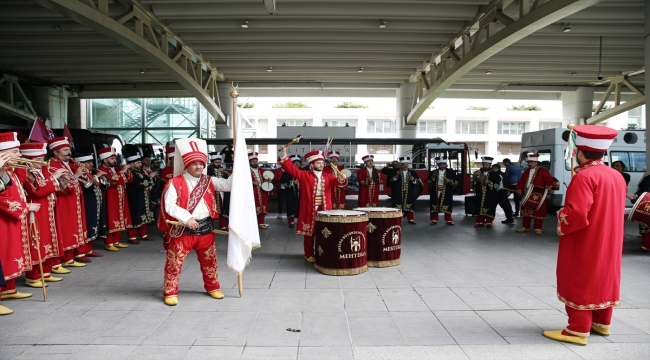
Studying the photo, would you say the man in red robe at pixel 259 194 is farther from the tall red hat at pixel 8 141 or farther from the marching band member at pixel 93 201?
the tall red hat at pixel 8 141

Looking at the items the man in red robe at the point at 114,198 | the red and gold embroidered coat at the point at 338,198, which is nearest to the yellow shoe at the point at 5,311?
the man in red robe at the point at 114,198

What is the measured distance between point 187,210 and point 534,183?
7.65 metres

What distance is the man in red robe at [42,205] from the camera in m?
5.22

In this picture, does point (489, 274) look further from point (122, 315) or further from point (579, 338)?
point (122, 315)

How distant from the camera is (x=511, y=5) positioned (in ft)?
35.2

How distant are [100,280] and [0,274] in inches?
67.9

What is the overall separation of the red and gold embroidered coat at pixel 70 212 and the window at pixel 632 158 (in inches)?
529

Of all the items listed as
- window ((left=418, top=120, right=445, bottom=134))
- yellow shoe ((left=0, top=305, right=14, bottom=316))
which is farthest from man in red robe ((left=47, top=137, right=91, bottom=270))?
window ((left=418, top=120, right=445, bottom=134))

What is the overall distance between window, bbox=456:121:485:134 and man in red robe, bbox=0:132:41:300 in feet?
124

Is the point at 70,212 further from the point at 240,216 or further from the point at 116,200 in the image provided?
the point at 240,216

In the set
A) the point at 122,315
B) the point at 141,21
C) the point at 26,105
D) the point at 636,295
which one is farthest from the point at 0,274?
the point at 26,105

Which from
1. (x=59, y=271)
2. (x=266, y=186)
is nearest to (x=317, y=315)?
(x=59, y=271)

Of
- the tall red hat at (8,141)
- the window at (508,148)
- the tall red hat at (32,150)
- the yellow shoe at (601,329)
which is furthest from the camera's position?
the window at (508,148)

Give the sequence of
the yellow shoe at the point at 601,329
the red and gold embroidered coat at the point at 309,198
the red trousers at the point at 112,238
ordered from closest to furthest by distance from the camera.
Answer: the yellow shoe at the point at 601,329 → the red and gold embroidered coat at the point at 309,198 → the red trousers at the point at 112,238
